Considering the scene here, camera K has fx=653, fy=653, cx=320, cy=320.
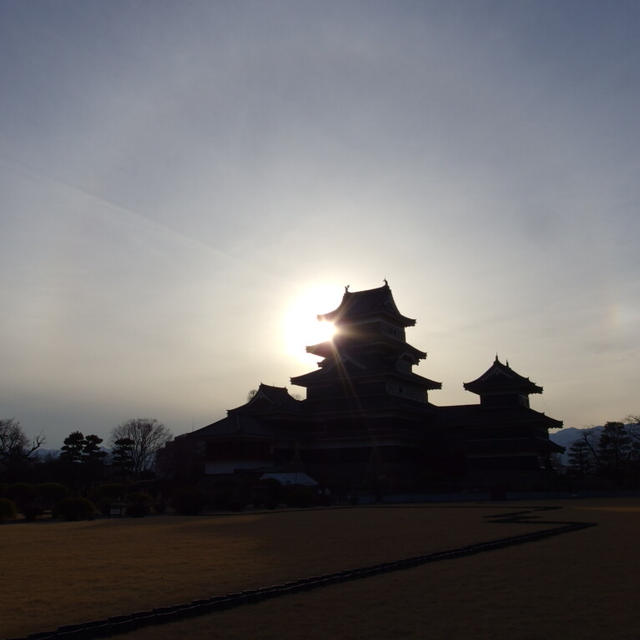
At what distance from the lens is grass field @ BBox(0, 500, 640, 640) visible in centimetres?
863

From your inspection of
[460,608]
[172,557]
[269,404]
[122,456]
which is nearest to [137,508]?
[172,557]

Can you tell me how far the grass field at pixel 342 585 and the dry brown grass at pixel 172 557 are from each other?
0.13 feet

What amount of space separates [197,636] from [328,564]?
20.5 ft

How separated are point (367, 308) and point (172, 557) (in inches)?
1988

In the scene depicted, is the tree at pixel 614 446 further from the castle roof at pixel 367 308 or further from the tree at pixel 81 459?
the tree at pixel 81 459

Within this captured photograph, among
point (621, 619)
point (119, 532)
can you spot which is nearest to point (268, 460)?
point (119, 532)

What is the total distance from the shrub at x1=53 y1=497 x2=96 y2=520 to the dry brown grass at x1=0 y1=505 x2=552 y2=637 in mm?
5549

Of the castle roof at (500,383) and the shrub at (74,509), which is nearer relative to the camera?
the shrub at (74,509)

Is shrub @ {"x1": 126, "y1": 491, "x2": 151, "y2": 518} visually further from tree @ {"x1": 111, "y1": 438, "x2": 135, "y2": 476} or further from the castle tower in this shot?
tree @ {"x1": 111, "y1": 438, "x2": 135, "y2": 476}

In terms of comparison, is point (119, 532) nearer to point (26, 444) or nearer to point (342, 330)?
point (342, 330)

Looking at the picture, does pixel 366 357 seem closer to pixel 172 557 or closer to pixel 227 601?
pixel 172 557

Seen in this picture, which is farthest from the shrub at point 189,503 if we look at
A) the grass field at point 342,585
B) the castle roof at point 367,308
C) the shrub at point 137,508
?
the castle roof at point 367,308

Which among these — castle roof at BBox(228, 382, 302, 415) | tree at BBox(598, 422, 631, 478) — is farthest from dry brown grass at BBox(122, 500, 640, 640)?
tree at BBox(598, 422, 631, 478)

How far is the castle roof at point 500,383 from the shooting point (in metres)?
60.9
